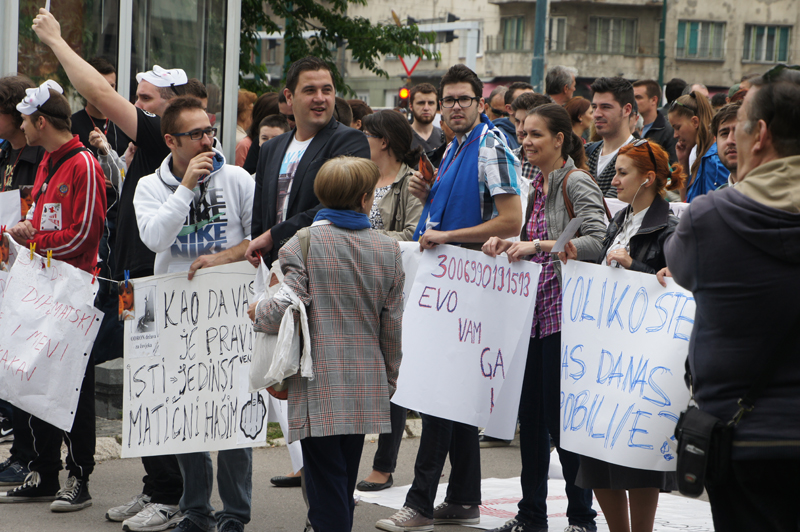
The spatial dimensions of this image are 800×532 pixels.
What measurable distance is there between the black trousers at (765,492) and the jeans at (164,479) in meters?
3.08

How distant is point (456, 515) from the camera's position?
4.90 meters

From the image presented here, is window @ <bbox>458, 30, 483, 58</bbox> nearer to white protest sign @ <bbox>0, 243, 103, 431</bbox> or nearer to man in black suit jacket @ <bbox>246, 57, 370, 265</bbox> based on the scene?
man in black suit jacket @ <bbox>246, 57, 370, 265</bbox>

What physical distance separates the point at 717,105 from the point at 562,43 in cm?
4180

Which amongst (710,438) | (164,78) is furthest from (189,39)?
(710,438)

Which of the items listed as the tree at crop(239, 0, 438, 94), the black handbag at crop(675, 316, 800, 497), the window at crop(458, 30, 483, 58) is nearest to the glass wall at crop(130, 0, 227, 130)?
the black handbag at crop(675, 316, 800, 497)

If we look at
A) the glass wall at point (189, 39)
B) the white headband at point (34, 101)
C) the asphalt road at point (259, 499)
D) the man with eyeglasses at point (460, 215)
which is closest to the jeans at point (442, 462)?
the man with eyeglasses at point (460, 215)

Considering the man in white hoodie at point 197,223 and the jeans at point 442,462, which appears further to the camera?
the jeans at point 442,462

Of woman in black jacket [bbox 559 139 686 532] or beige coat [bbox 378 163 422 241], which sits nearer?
woman in black jacket [bbox 559 139 686 532]

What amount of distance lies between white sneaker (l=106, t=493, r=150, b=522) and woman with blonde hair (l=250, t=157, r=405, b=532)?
148 cm

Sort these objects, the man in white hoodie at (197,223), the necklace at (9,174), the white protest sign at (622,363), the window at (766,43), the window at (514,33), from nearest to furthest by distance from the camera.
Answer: the white protest sign at (622,363) → the man in white hoodie at (197,223) → the necklace at (9,174) → the window at (766,43) → the window at (514,33)

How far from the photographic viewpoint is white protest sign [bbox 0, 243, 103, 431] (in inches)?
189

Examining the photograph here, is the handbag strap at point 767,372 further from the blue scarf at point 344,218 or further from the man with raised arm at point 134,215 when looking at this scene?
the man with raised arm at point 134,215

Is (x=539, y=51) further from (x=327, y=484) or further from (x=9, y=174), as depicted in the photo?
(x=327, y=484)

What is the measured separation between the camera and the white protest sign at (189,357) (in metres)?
4.43
